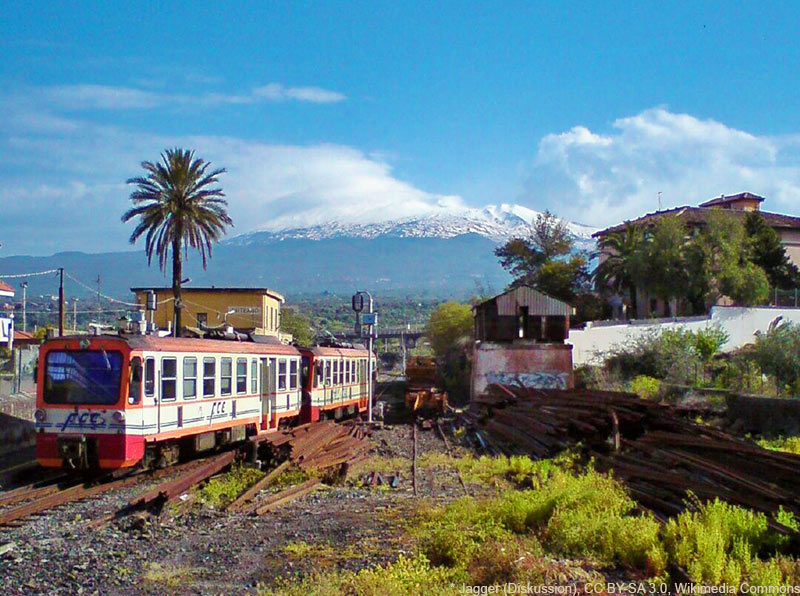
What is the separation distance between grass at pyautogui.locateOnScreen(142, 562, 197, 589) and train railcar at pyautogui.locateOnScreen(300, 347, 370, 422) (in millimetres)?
15703

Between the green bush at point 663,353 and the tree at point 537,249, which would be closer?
the green bush at point 663,353

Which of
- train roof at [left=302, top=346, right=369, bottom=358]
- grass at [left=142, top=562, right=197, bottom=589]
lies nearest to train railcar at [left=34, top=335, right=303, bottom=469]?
grass at [left=142, top=562, right=197, bottom=589]

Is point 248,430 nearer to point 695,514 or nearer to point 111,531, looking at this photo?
Result: point 111,531

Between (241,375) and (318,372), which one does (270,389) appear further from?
(318,372)

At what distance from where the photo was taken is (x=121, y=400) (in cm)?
1423

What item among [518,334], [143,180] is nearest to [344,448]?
[143,180]

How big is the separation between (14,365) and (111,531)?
1556 centimetres

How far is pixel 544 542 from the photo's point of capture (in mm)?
9680

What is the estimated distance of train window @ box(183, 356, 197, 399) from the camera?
53.0 ft

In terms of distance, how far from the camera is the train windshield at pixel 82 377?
14398 mm

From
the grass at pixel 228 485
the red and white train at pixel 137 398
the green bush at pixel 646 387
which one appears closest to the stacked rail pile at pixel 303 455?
the grass at pixel 228 485

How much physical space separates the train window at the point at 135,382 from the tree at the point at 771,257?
4406 centimetres

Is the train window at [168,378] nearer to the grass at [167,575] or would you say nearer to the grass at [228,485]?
the grass at [228,485]

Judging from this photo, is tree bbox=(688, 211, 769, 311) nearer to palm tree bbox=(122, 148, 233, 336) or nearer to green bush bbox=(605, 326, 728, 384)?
green bush bbox=(605, 326, 728, 384)
